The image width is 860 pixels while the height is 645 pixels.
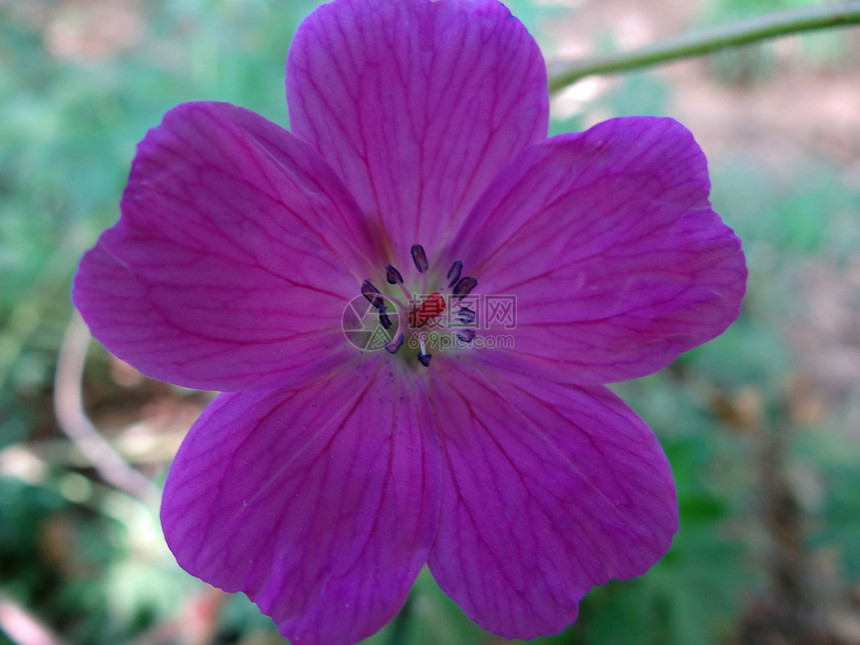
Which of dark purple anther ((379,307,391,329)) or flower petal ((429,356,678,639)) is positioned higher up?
dark purple anther ((379,307,391,329))

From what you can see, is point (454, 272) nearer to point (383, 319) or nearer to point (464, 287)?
point (464, 287)

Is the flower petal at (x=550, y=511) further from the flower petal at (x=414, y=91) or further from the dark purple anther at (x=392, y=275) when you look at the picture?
the flower petal at (x=414, y=91)

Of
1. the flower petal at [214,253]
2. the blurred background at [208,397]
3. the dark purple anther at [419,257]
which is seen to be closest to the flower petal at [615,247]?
the dark purple anther at [419,257]

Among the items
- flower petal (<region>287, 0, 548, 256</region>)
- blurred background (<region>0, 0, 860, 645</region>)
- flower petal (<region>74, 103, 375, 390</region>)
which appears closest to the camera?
flower petal (<region>74, 103, 375, 390</region>)

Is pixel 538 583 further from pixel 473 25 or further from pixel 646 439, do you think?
pixel 473 25

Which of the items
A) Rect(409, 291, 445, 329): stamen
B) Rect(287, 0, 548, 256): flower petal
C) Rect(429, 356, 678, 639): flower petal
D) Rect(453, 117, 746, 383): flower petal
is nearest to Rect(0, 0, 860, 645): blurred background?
Rect(429, 356, 678, 639): flower petal

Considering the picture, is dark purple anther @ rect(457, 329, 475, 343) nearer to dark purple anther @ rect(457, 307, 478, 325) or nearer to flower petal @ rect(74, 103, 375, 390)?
dark purple anther @ rect(457, 307, 478, 325)
